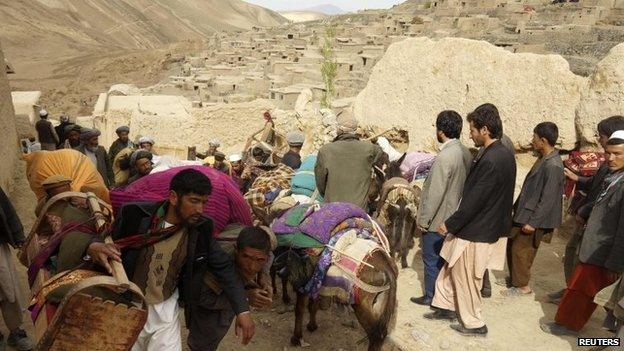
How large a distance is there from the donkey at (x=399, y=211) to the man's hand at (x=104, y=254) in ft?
10.3

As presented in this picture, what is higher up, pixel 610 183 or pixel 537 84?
pixel 537 84

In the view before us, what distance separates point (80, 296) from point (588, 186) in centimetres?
427

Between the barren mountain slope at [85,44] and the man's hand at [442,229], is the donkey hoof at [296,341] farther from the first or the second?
the barren mountain slope at [85,44]

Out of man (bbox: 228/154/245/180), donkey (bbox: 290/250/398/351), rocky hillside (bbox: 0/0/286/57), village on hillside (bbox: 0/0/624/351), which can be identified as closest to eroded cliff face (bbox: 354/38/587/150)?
village on hillside (bbox: 0/0/624/351)

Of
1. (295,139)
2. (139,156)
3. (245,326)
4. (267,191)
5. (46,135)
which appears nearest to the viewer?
(245,326)

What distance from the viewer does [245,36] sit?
44000mm

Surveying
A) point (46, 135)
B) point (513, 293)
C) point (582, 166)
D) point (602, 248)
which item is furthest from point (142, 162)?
point (582, 166)

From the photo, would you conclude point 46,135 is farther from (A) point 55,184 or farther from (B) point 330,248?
(B) point 330,248

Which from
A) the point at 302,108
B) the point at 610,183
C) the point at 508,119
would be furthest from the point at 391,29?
the point at 610,183

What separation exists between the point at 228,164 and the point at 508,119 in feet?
12.0

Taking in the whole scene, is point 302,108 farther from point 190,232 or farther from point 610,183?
point 190,232

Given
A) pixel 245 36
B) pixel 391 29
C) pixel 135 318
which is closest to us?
pixel 135 318

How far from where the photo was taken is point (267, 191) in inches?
183

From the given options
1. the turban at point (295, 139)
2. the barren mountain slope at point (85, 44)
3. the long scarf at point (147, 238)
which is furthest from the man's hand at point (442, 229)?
the barren mountain slope at point (85, 44)
